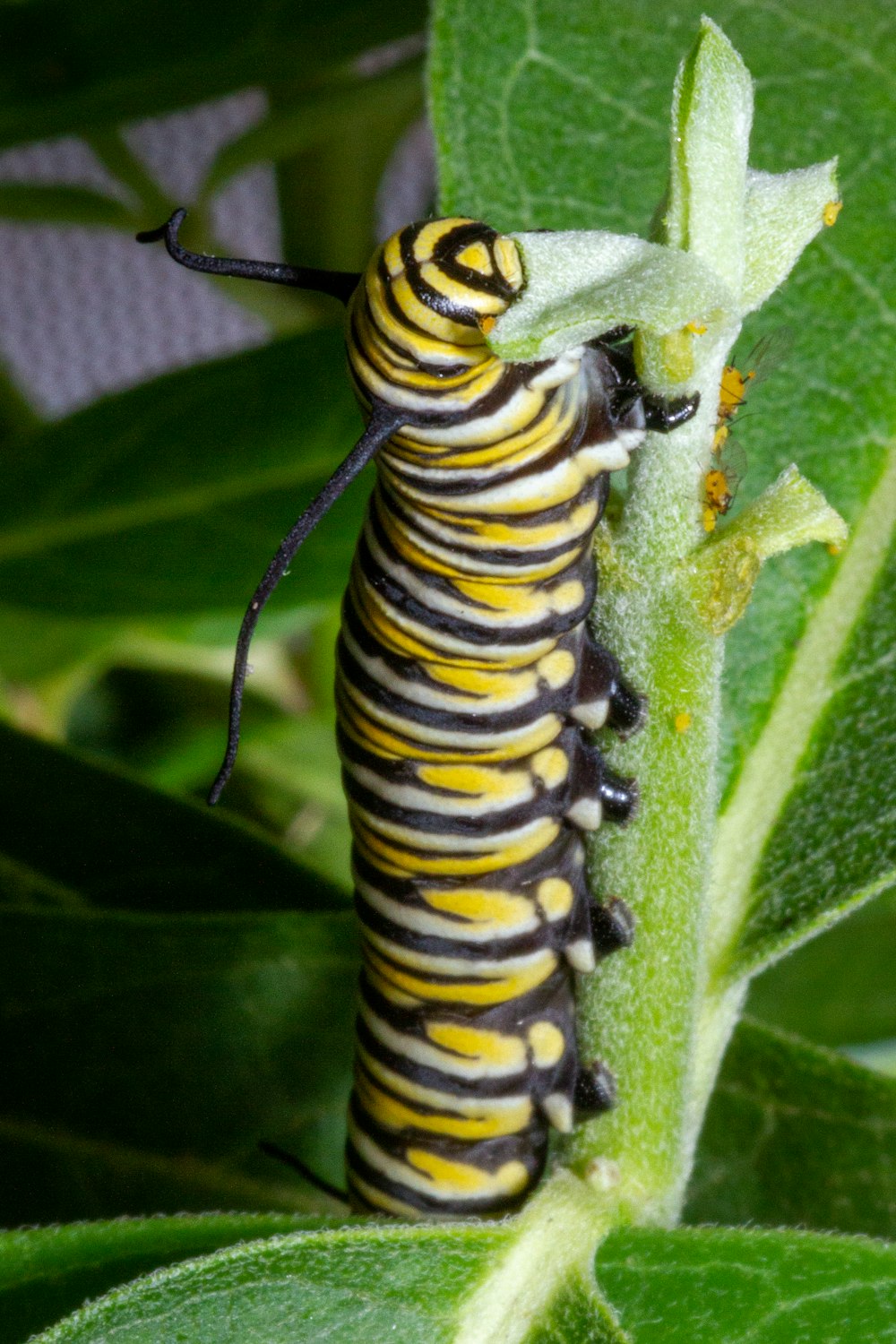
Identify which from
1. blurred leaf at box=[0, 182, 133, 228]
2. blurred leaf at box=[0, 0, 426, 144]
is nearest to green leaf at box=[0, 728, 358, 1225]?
blurred leaf at box=[0, 0, 426, 144]

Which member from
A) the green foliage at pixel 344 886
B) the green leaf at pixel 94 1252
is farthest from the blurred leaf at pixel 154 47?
Answer: the green leaf at pixel 94 1252

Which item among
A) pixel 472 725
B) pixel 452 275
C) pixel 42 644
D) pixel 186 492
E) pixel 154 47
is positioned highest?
pixel 452 275

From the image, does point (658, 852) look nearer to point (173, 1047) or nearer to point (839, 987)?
point (173, 1047)

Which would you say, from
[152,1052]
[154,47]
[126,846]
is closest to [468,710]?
[152,1052]

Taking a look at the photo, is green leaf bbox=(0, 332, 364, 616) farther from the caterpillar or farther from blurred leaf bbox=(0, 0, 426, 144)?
the caterpillar

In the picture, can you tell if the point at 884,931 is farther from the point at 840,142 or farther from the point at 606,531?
the point at 606,531

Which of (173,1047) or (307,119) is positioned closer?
→ (173,1047)

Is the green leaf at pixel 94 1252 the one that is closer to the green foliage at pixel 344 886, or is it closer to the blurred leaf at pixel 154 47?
the green foliage at pixel 344 886
